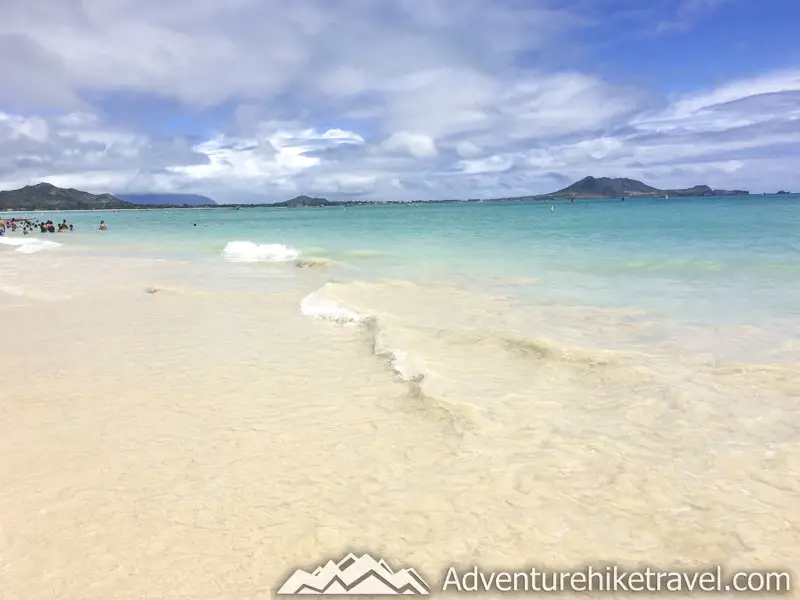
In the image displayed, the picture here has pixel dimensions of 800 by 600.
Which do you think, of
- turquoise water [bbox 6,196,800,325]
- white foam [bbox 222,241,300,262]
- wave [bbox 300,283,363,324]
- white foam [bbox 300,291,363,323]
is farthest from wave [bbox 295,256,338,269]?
white foam [bbox 300,291,363,323]

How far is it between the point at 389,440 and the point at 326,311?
6.50 metres

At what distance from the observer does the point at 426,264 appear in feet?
73.4

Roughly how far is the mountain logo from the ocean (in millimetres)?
98

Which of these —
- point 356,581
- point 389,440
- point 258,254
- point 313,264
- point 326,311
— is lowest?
point 356,581

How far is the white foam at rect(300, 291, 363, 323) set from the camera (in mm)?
11230

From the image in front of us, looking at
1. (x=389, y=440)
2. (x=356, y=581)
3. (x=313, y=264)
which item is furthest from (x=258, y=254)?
(x=356, y=581)

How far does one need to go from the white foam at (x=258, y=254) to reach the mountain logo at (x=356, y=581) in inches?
911

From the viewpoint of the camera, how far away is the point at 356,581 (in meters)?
3.73

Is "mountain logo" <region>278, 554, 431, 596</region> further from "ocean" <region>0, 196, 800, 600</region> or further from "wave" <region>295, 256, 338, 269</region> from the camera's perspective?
"wave" <region>295, 256, 338, 269</region>

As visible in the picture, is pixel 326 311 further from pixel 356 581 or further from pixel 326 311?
pixel 356 581

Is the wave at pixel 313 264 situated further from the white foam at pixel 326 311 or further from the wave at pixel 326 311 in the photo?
the white foam at pixel 326 311

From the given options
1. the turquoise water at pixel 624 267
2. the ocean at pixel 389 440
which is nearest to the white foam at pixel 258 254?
the turquoise water at pixel 624 267

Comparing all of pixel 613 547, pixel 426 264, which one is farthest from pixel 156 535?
pixel 426 264

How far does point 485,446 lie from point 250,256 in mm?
24691
